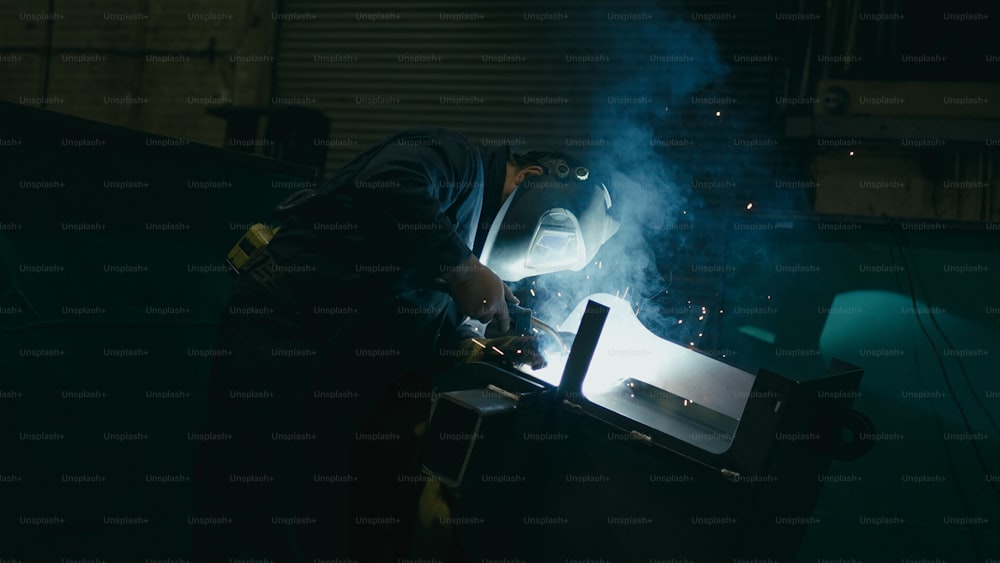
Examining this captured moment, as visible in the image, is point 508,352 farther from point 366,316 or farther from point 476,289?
point 366,316

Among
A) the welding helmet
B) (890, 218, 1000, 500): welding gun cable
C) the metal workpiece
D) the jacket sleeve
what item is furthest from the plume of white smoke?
the metal workpiece

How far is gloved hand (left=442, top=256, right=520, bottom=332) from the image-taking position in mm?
2217

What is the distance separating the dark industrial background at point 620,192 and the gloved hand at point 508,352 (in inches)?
25.3

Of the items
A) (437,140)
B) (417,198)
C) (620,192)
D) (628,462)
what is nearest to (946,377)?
(620,192)

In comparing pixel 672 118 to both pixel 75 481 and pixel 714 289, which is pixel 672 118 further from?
pixel 75 481

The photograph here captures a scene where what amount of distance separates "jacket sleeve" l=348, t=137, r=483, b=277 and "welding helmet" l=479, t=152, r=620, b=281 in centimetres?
25

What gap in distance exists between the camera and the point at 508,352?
206cm

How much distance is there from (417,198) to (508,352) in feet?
2.06

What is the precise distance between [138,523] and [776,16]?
21.4 feet

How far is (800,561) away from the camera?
4.23 metres

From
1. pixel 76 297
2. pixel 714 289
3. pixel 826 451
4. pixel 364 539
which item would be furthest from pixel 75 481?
pixel 714 289

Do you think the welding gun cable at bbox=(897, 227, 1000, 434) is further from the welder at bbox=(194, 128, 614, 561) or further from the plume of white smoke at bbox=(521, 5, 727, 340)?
the welder at bbox=(194, 128, 614, 561)

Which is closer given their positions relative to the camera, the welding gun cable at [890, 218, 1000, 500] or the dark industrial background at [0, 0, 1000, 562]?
the dark industrial background at [0, 0, 1000, 562]

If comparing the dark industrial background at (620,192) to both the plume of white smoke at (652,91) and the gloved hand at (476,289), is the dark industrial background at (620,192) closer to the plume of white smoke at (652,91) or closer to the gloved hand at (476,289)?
the plume of white smoke at (652,91)
